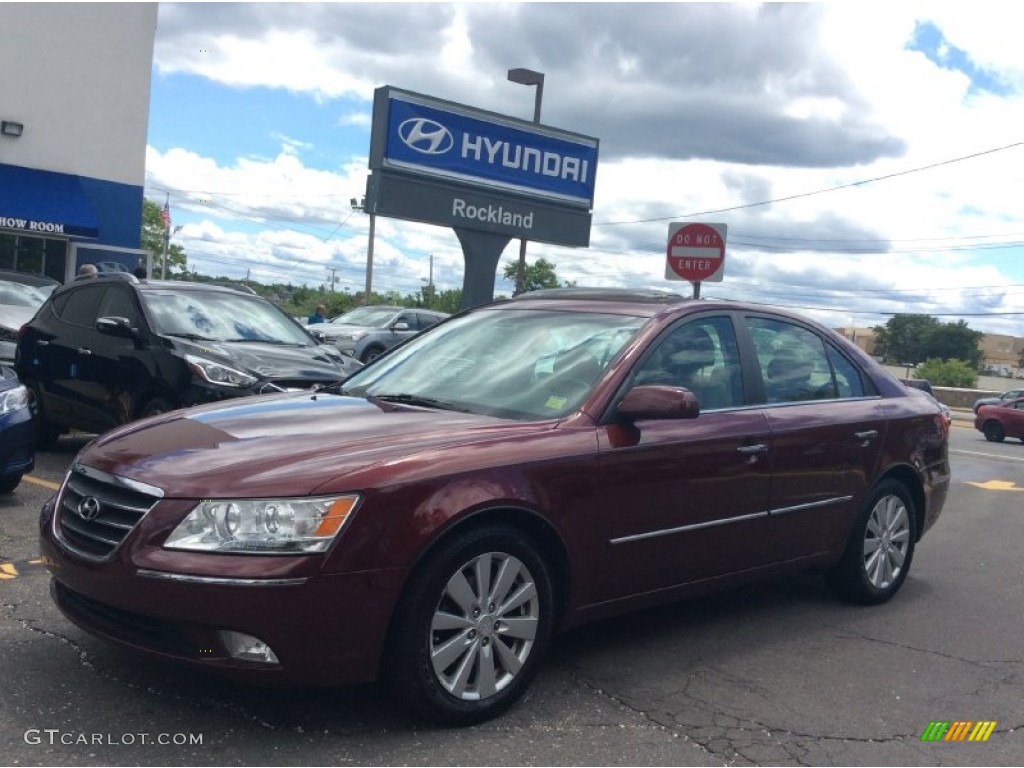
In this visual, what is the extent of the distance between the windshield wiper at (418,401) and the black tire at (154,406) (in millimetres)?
3564

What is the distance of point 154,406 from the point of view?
800cm

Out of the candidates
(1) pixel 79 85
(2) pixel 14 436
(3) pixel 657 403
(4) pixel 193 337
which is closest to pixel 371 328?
(1) pixel 79 85

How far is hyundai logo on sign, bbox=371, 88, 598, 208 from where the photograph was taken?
1856 centimetres

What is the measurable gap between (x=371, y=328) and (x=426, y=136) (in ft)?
14.7

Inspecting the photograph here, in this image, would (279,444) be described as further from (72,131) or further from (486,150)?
(72,131)

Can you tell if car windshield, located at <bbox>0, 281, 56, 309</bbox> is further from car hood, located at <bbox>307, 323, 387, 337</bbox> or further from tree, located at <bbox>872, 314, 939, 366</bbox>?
tree, located at <bbox>872, 314, 939, 366</bbox>

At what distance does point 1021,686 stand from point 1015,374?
116264 millimetres

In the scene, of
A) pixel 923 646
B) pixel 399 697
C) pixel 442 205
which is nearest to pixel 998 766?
pixel 923 646

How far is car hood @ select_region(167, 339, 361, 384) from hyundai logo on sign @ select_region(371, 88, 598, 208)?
34.7 feet

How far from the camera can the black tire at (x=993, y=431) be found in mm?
27609

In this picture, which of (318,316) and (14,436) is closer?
(14,436)

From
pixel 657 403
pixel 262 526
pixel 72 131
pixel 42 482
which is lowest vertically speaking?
pixel 42 482

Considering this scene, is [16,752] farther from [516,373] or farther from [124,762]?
[516,373]

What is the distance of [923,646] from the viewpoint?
17.3ft
